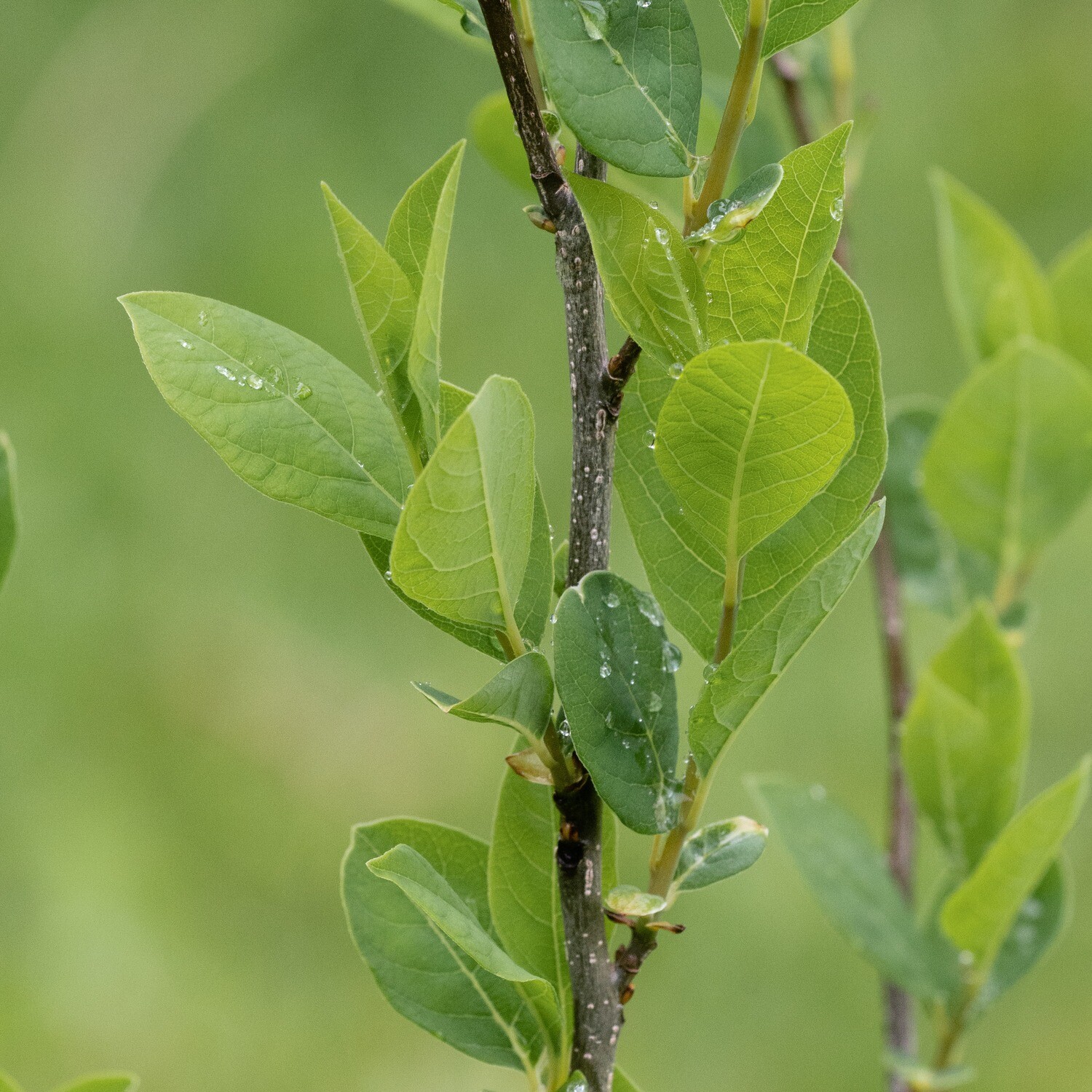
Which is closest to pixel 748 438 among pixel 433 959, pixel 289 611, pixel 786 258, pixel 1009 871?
pixel 786 258

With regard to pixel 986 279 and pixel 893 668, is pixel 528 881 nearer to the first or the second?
pixel 893 668

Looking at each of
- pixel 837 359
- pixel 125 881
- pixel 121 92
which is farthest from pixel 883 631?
pixel 121 92

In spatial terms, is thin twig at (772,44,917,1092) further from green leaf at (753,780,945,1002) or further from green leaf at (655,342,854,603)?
green leaf at (655,342,854,603)

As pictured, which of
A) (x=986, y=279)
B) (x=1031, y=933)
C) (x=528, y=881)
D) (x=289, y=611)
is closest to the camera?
(x=528, y=881)

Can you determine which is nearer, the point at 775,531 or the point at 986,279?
the point at 775,531

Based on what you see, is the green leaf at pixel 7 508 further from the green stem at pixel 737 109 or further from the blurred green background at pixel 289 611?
the blurred green background at pixel 289 611

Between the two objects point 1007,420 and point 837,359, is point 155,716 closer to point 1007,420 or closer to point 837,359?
point 1007,420
